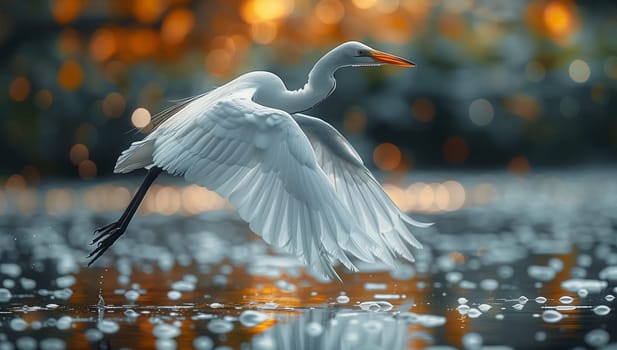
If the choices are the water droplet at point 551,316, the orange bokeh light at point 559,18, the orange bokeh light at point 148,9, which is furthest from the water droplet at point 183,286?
the orange bokeh light at point 559,18

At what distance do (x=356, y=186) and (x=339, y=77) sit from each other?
15.5m

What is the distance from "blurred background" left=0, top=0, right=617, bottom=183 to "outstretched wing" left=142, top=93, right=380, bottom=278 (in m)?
15.1

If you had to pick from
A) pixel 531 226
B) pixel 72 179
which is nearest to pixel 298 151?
pixel 531 226

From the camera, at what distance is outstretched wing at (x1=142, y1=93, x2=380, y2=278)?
6797 millimetres

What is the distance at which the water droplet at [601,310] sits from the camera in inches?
271

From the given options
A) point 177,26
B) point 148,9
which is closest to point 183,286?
point 177,26

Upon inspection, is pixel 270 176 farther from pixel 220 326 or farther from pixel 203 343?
pixel 203 343

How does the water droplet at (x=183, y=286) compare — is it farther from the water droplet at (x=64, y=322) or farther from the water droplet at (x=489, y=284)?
the water droplet at (x=489, y=284)

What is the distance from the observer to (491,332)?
6.26 m

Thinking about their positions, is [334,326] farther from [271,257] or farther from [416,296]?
[271,257]

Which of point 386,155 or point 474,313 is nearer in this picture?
point 474,313

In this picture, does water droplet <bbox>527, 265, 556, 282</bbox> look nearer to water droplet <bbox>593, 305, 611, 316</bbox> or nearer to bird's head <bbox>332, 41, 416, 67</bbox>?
water droplet <bbox>593, 305, 611, 316</bbox>

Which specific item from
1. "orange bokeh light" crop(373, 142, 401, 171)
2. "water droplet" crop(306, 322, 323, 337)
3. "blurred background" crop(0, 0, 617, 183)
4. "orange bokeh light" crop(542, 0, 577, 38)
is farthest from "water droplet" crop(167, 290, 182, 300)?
"orange bokeh light" crop(542, 0, 577, 38)

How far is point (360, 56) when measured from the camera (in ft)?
27.3
